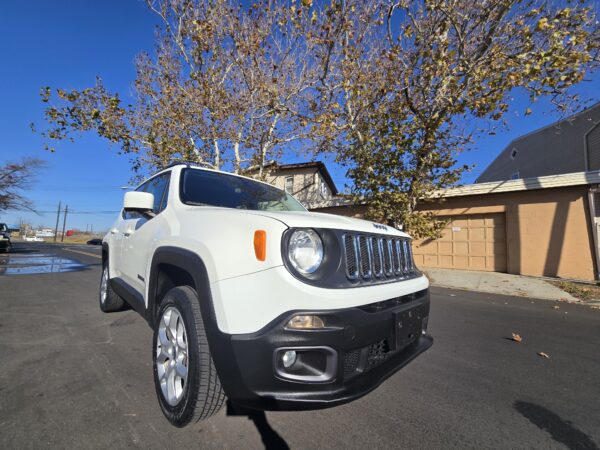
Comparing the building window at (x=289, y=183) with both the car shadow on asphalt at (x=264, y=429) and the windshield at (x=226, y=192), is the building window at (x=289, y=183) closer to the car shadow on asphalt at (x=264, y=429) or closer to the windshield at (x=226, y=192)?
the windshield at (x=226, y=192)

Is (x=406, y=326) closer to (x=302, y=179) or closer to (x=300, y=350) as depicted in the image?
(x=300, y=350)

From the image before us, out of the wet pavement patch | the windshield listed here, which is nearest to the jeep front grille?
the windshield

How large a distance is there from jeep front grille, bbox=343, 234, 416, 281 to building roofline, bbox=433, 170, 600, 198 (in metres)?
9.57

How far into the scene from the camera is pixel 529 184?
11.4 metres

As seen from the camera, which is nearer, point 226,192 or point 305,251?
point 305,251

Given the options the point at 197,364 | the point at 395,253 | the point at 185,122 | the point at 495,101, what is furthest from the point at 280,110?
the point at 197,364

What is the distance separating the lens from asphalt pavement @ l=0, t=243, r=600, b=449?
1972mm

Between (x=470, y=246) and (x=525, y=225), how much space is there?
1.98 m

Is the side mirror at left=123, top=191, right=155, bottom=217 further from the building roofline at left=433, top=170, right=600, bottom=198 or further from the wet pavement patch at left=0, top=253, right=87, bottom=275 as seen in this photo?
the building roofline at left=433, top=170, right=600, bottom=198

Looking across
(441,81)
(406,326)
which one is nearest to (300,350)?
(406,326)

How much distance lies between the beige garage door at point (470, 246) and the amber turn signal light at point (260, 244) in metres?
13.0

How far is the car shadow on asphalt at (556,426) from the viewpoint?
6.57 feet

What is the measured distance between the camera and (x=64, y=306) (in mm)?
5375

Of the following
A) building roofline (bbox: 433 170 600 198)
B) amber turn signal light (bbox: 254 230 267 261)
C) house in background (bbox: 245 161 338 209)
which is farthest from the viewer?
house in background (bbox: 245 161 338 209)
